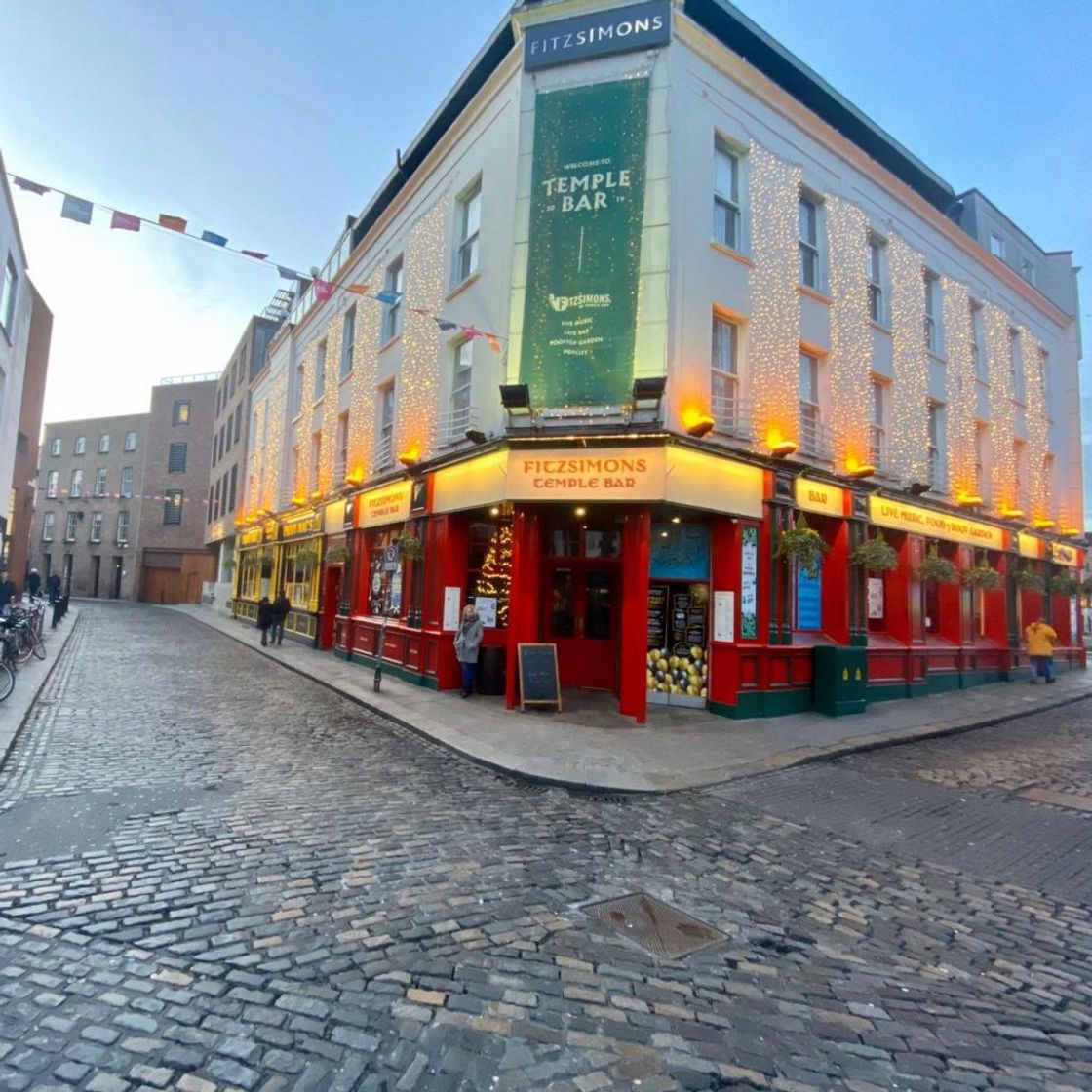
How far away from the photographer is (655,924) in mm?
3795

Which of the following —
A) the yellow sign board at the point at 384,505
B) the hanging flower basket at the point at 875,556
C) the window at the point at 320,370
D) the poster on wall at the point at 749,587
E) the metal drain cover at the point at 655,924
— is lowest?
the metal drain cover at the point at 655,924

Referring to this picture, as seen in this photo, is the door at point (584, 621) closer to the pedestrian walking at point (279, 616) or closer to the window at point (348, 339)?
the window at point (348, 339)

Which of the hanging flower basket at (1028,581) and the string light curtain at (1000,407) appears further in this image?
the string light curtain at (1000,407)

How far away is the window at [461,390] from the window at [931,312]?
11.7 meters

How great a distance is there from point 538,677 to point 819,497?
21.3 ft

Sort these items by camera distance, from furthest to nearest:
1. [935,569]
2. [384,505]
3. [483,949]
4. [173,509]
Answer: [173,509] < [384,505] < [935,569] < [483,949]

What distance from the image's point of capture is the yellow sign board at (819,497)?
11.7 metres

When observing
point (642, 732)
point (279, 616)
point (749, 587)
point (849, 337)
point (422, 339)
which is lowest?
point (642, 732)

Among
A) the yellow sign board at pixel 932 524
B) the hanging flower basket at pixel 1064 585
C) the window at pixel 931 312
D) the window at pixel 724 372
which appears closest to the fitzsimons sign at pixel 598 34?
the window at pixel 724 372

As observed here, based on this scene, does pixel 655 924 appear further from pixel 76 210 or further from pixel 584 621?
pixel 76 210

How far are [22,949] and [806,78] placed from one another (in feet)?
57.4

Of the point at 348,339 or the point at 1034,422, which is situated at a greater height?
the point at 348,339

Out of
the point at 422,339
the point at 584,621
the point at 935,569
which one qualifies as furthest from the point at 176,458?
the point at 935,569

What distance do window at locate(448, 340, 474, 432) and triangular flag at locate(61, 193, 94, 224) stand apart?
608 centimetres
